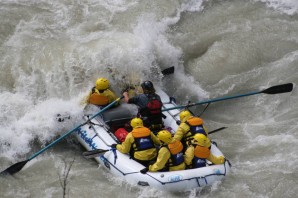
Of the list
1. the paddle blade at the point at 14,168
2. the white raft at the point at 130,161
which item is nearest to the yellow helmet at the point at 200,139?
the white raft at the point at 130,161

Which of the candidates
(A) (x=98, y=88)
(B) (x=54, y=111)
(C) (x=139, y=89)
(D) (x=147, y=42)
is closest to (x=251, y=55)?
(D) (x=147, y=42)

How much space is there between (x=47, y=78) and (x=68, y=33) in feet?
6.29

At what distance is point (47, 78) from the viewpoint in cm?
992

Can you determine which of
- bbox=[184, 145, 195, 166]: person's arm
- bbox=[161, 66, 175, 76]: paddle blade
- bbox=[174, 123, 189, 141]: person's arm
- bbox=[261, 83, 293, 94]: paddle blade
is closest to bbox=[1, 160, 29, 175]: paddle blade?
bbox=[174, 123, 189, 141]: person's arm

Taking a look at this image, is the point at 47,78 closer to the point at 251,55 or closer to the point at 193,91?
the point at 193,91

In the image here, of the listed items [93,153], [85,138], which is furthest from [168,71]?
[93,153]

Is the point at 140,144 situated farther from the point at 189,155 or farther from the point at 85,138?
the point at 85,138

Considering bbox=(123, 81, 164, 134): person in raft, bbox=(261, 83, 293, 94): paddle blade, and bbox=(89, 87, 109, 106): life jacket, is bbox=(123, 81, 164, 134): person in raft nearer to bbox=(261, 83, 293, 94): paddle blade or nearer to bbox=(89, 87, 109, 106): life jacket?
bbox=(89, 87, 109, 106): life jacket

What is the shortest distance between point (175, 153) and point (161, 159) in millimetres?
223

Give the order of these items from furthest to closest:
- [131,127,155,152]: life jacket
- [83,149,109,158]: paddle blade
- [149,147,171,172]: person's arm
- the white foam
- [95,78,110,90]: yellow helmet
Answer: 1. the white foam
2. [95,78,110,90]: yellow helmet
3. [83,149,109,158]: paddle blade
4. [131,127,155,152]: life jacket
5. [149,147,171,172]: person's arm

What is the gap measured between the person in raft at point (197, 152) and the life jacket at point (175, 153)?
0.13 meters

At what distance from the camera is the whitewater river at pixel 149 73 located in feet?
25.5

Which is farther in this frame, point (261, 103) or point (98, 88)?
point (261, 103)

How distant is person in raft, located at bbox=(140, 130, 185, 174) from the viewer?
7094 millimetres
